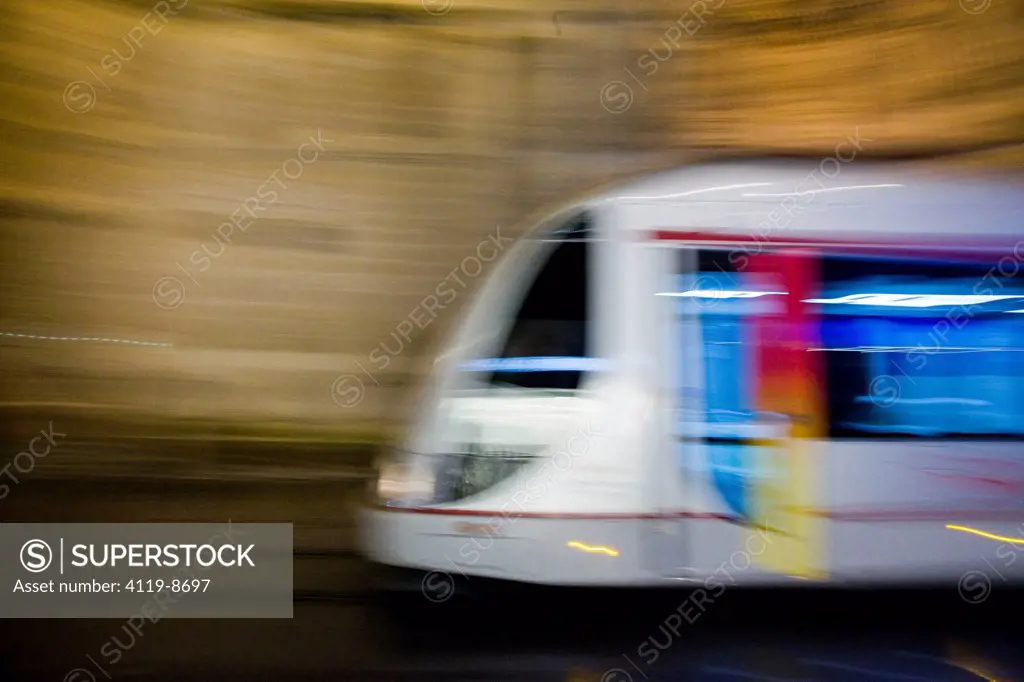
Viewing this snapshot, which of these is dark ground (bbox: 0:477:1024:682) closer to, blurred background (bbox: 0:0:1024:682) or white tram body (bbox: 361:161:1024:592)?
white tram body (bbox: 361:161:1024:592)

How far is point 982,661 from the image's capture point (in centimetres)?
431

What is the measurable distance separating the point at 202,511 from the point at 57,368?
194 cm

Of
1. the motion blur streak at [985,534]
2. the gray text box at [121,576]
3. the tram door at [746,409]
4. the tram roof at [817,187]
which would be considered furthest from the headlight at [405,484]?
the motion blur streak at [985,534]

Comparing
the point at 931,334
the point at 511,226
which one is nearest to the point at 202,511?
the point at 511,226

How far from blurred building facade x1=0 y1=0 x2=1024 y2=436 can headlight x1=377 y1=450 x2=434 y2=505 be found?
375 centimetres

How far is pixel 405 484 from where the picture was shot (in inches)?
171

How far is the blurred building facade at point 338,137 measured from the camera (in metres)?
8.15

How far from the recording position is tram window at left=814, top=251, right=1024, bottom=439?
4473 mm

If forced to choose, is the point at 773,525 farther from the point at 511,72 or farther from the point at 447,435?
the point at 511,72

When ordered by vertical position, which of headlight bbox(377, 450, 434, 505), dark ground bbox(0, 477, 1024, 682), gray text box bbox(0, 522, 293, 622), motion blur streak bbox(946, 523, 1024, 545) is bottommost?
dark ground bbox(0, 477, 1024, 682)

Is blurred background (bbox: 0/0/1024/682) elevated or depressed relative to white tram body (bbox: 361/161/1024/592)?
elevated

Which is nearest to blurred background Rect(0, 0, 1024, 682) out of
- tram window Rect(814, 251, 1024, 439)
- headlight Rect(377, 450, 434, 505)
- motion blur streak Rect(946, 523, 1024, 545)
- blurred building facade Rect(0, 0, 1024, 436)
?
blurred building facade Rect(0, 0, 1024, 436)

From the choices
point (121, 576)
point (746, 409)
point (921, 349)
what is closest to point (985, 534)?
point (921, 349)

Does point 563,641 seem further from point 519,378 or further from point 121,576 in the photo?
point 121,576
